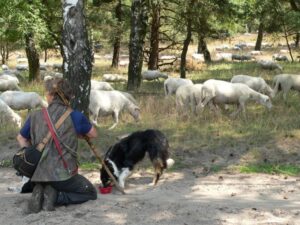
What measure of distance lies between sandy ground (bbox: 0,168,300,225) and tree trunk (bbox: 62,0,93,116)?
1.99 m

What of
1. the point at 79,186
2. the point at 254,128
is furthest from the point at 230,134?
the point at 79,186

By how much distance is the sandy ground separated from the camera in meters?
5.76

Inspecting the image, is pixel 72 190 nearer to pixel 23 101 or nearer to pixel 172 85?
pixel 23 101

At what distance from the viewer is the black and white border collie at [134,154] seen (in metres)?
7.30

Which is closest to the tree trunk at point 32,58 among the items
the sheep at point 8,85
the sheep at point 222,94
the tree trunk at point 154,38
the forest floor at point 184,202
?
the sheep at point 8,85

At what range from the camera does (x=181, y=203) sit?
21.2 ft

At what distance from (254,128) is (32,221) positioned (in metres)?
6.10

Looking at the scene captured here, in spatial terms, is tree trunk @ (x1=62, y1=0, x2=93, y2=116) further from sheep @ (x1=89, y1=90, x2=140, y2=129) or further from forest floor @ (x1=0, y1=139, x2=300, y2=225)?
sheep @ (x1=89, y1=90, x2=140, y2=129)

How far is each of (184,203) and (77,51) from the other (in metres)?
4.25

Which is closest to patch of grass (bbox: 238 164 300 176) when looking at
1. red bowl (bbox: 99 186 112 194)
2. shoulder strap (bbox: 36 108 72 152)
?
red bowl (bbox: 99 186 112 194)

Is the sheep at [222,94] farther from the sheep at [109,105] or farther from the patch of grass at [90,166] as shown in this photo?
the patch of grass at [90,166]

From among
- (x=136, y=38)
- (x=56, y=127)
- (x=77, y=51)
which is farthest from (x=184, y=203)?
(x=136, y=38)

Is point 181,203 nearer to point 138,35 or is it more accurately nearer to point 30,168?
point 30,168

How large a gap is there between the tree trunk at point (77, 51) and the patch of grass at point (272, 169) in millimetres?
3241
